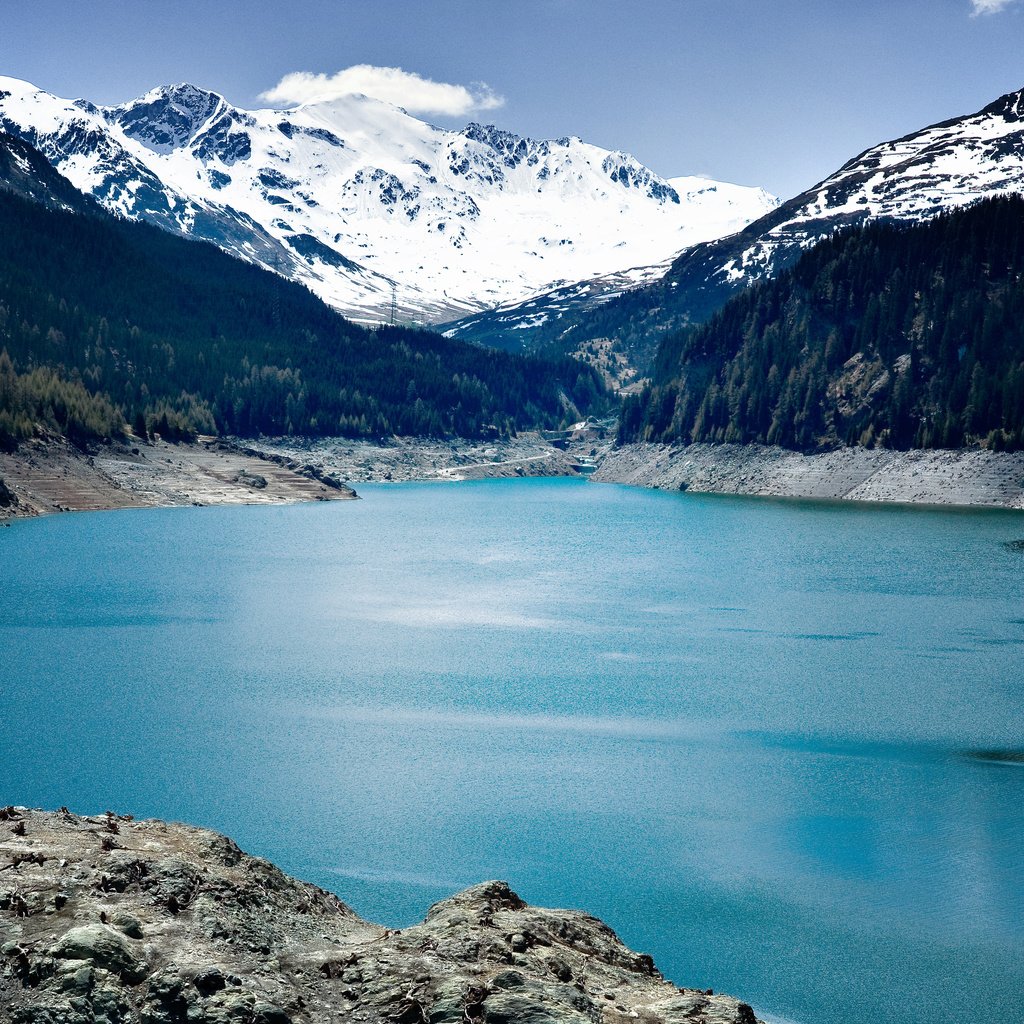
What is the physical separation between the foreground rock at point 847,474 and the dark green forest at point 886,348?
2306 millimetres

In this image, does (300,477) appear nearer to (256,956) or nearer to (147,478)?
(147,478)

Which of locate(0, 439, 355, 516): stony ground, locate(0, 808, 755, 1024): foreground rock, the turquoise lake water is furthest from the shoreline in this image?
locate(0, 808, 755, 1024): foreground rock

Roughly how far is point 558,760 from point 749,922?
13.0 metres

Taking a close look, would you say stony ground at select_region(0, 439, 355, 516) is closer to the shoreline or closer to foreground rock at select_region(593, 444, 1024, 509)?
the shoreline

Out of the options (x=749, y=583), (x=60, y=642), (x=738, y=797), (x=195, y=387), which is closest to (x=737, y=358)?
(x=195, y=387)

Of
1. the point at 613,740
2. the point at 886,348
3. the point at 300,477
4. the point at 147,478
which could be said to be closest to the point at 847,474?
the point at 886,348

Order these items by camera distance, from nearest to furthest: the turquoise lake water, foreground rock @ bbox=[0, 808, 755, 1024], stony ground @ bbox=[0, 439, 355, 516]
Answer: foreground rock @ bbox=[0, 808, 755, 1024] → the turquoise lake water → stony ground @ bbox=[0, 439, 355, 516]

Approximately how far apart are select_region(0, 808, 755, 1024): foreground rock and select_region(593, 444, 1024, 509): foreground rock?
378ft

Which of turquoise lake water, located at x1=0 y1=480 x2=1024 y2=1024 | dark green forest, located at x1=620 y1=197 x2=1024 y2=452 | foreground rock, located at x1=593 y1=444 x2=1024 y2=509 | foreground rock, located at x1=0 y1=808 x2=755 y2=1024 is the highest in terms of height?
dark green forest, located at x1=620 y1=197 x2=1024 y2=452

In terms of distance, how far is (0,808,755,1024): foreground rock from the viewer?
13.4 meters

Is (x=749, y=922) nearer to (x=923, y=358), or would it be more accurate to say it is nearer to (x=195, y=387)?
(x=923, y=358)

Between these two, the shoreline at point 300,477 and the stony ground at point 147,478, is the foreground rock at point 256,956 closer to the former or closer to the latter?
the shoreline at point 300,477

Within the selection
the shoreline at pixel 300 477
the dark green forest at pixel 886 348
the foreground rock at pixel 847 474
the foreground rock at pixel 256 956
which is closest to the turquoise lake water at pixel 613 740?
the foreground rock at pixel 256 956

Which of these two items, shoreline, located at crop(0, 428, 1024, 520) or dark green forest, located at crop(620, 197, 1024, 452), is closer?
shoreline, located at crop(0, 428, 1024, 520)
